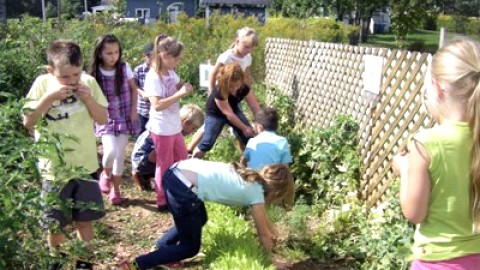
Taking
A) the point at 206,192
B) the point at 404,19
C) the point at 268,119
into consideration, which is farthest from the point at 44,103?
the point at 404,19

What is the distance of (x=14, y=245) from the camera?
1910mm

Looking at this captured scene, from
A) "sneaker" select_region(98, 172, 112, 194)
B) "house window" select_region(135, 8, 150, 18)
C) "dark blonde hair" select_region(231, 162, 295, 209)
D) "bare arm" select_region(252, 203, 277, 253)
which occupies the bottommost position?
"sneaker" select_region(98, 172, 112, 194)

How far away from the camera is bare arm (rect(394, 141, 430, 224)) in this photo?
2.03 metres

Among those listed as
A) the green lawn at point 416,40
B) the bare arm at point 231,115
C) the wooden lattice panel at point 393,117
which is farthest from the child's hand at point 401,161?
the green lawn at point 416,40

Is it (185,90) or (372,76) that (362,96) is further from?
(185,90)

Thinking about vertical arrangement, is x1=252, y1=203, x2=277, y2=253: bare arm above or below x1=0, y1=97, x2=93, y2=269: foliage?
below

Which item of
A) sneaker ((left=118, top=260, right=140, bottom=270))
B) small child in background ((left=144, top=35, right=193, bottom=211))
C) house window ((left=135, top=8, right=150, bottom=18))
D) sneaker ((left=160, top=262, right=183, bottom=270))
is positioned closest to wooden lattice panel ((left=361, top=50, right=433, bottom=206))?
small child in background ((left=144, top=35, right=193, bottom=211))

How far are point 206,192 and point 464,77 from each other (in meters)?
1.80

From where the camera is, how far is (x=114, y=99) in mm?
4887

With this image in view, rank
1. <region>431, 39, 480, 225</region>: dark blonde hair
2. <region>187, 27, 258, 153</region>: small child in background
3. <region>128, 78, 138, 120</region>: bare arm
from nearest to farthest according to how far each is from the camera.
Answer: <region>431, 39, 480, 225</region>: dark blonde hair, <region>128, 78, 138, 120</region>: bare arm, <region>187, 27, 258, 153</region>: small child in background

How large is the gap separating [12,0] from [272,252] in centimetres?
6593

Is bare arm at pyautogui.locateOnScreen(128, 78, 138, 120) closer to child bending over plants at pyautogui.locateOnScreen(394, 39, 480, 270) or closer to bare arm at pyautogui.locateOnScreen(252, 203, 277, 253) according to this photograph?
bare arm at pyautogui.locateOnScreen(252, 203, 277, 253)

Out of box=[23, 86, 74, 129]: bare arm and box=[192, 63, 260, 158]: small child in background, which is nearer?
box=[23, 86, 74, 129]: bare arm

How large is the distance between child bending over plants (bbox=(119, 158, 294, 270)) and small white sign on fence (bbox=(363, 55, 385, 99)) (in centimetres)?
162
